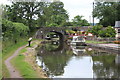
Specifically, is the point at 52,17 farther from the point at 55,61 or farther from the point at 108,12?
the point at 55,61

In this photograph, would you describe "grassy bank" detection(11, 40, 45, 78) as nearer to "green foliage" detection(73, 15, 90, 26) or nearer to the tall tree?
the tall tree

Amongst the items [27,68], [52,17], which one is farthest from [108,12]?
[27,68]

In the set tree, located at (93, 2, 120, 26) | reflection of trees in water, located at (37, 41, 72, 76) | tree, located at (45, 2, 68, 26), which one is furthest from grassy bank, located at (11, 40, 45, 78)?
tree, located at (45, 2, 68, 26)

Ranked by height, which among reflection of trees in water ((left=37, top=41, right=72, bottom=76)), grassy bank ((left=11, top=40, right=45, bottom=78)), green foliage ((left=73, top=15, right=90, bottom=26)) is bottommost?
reflection of trees in water ((left=37, top=41, right=72, bottom=76))

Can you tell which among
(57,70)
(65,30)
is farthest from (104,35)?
(57,70)

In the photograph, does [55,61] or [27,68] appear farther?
[55,61]

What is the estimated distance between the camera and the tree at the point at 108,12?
148ft

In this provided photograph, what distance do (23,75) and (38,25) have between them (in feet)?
114

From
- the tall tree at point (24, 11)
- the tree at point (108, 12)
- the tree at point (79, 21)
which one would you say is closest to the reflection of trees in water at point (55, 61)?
the tall tree at point (24, 11)

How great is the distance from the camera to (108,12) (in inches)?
1795

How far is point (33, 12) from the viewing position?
3891cm

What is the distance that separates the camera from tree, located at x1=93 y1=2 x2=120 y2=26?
4522 centimetres

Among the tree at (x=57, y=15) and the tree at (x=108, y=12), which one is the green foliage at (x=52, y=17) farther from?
the tree at (x=108, y=12)

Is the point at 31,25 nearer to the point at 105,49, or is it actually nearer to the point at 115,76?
the point at 105,49
